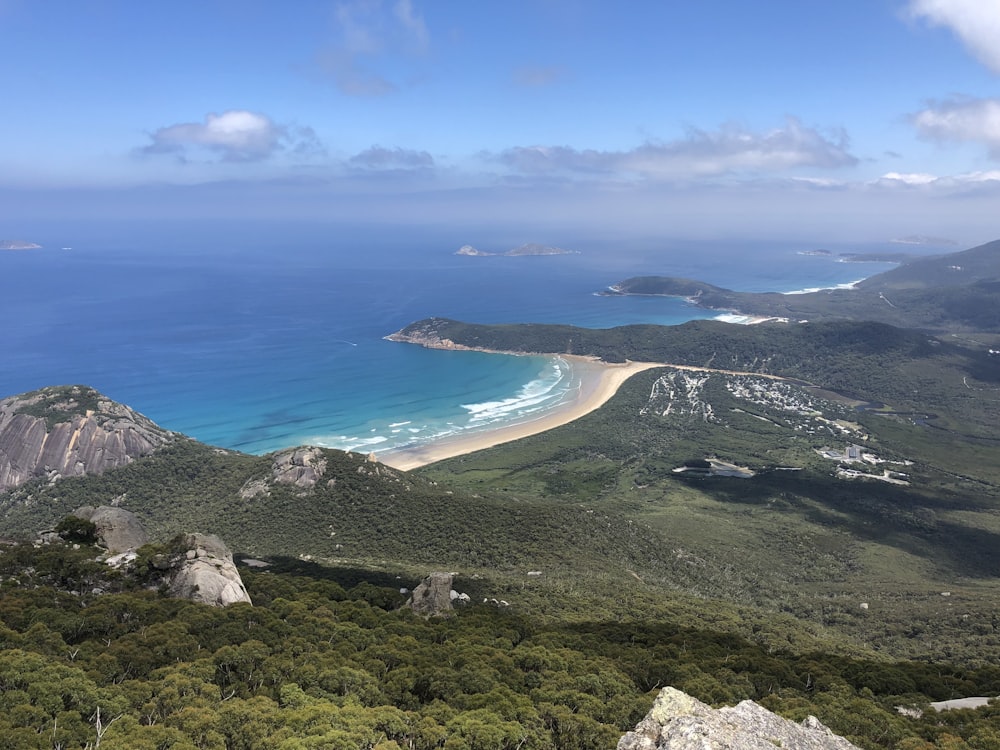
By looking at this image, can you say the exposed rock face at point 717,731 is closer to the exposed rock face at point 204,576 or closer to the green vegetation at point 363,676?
the green vegetation at point 363,676

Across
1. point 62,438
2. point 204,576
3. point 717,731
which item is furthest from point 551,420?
point 717,731

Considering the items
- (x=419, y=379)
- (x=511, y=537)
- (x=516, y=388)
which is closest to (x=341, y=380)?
(x=419, y=379)

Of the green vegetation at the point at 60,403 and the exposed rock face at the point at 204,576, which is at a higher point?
the green vegetation at the point at 60,403

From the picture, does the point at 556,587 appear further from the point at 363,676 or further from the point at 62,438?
the point at 62,438

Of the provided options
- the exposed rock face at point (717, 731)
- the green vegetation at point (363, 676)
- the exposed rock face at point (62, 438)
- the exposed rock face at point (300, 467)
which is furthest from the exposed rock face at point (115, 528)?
the exposed rock face at point (717, 731)

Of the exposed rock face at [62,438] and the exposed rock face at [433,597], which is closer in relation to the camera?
the exposed rock face at [433,597]
